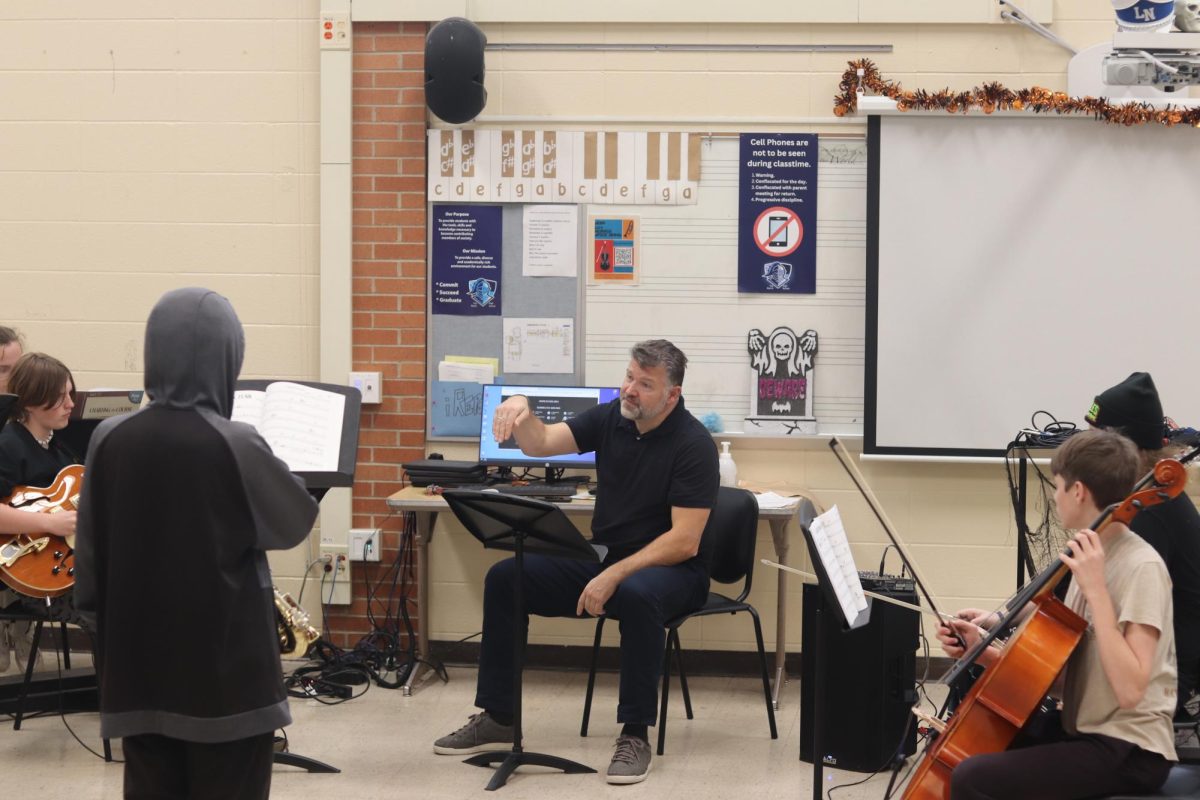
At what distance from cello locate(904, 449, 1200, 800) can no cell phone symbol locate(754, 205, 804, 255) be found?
247 centimetres

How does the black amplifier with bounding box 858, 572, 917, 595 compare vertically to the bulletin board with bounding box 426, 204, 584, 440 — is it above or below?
below

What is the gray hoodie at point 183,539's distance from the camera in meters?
2.21

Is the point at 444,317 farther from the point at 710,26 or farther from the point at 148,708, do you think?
the point at 148,708

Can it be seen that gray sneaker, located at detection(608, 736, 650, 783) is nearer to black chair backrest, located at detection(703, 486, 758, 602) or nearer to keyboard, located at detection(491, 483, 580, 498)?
black chair backrest, located at detection(703, 486, 758, 602)

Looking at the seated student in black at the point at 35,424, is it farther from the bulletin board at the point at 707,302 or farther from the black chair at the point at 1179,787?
the black chair at the point at 1179,787

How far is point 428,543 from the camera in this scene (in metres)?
4.74

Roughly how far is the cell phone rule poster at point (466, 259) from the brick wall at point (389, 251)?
2.5 inches

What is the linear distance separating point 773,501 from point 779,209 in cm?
117

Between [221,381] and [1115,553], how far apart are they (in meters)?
1.78

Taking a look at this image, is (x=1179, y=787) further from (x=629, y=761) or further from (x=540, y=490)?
(x=540, y=490)

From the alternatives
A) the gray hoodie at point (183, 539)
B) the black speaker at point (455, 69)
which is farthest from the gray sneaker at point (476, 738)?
the black speaker at point (455, 69)

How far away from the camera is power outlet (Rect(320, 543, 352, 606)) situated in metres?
5.08

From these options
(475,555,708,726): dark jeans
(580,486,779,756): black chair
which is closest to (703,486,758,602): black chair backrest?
(580,486,779,756): black chair

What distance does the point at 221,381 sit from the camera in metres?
2.30
